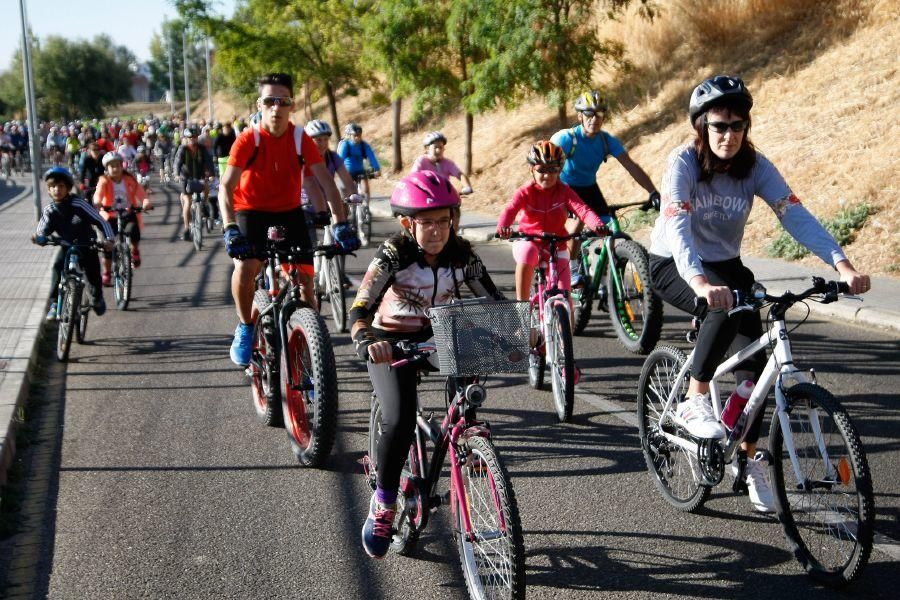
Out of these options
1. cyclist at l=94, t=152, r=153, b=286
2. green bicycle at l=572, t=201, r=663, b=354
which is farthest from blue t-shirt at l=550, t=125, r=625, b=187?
cyclist at l=94, t=152, r=153, b=286

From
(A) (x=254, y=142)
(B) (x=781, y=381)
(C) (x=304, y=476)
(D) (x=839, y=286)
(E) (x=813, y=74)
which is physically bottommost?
(C) (x=304, y=476)

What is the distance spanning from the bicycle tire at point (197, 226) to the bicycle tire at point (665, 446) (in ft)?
44.3

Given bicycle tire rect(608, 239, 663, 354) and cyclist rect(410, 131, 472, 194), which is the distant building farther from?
bicycle tire rect(608, 239, 663, 354)

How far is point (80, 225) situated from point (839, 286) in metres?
7.91

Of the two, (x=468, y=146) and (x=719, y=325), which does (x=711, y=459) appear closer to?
(x=719, y=325)

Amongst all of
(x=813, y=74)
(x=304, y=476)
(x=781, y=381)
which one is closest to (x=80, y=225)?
(x=304, y=476)

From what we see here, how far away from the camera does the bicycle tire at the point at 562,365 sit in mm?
6445

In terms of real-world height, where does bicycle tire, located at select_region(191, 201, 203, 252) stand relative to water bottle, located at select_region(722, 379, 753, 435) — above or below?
below

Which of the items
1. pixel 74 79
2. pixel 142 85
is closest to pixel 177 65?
pixel 74 79

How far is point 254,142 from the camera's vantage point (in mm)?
6770

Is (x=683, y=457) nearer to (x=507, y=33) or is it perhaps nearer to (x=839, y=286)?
(x=839, y=286)

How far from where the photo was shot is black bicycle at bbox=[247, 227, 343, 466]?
5492 mm

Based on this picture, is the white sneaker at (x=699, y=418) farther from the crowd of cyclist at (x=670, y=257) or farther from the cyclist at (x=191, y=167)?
the cyclist at (x=191, y=167)

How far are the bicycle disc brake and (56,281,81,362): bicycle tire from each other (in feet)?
21.0
